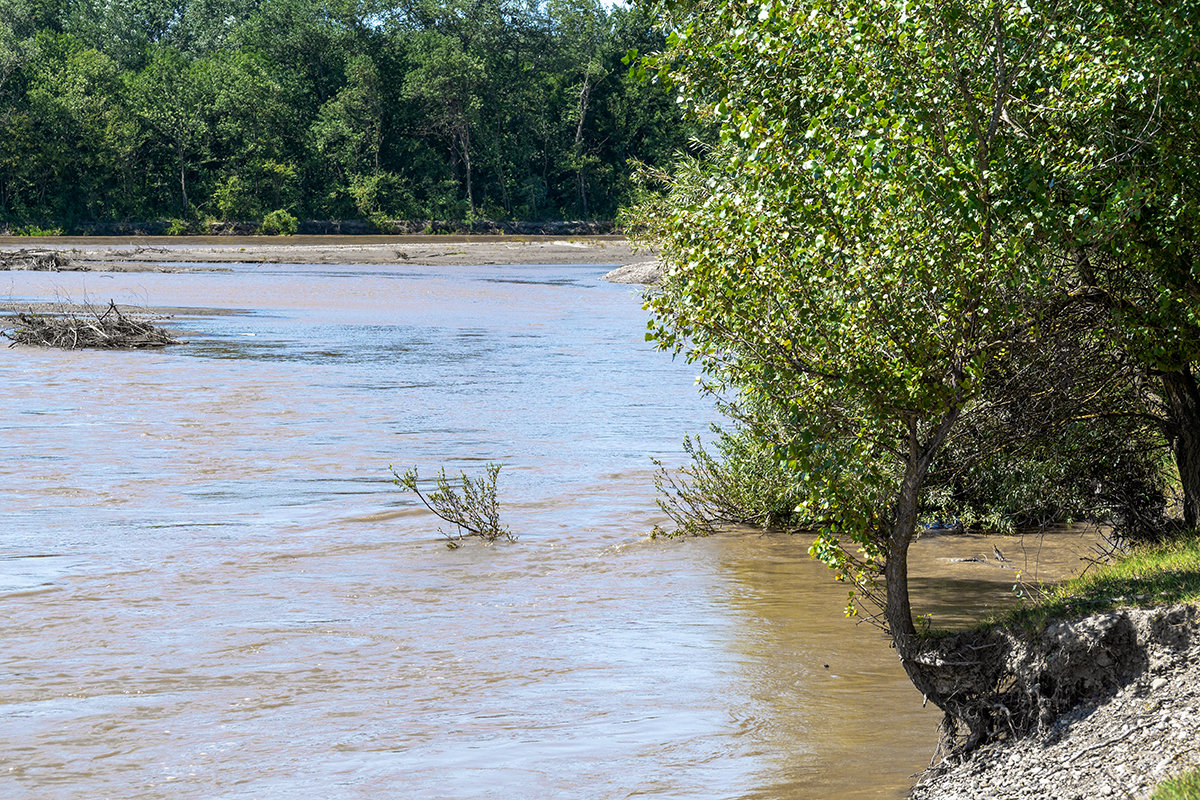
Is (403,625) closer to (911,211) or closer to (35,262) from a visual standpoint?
(911,211)

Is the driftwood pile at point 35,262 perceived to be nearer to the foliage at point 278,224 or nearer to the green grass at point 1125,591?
the foliage at point 278,224

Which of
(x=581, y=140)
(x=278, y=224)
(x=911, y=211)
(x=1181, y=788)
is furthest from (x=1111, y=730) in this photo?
(x=581, y=140)

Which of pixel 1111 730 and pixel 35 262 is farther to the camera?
pixel 35 262

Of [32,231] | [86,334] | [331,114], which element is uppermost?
[331,114]

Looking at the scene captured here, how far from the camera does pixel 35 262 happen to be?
5584cm

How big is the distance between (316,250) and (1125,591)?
→ 69.5m

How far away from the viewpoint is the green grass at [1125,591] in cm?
559

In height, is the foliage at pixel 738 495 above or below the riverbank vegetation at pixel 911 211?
below

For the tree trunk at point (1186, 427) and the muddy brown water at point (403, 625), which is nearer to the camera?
the muddy brown water at point (403, 625)

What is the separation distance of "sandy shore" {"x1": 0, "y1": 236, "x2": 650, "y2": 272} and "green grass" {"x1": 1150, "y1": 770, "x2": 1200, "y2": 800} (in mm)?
56214

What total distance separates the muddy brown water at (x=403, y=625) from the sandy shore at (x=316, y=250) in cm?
4389

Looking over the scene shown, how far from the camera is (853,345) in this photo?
578 centimetres

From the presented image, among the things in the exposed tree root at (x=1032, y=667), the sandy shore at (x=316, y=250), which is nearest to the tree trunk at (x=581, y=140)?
the sandy shore at (x=316, y=250)

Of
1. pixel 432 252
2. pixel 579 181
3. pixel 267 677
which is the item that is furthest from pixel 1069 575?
pixel 579 181
